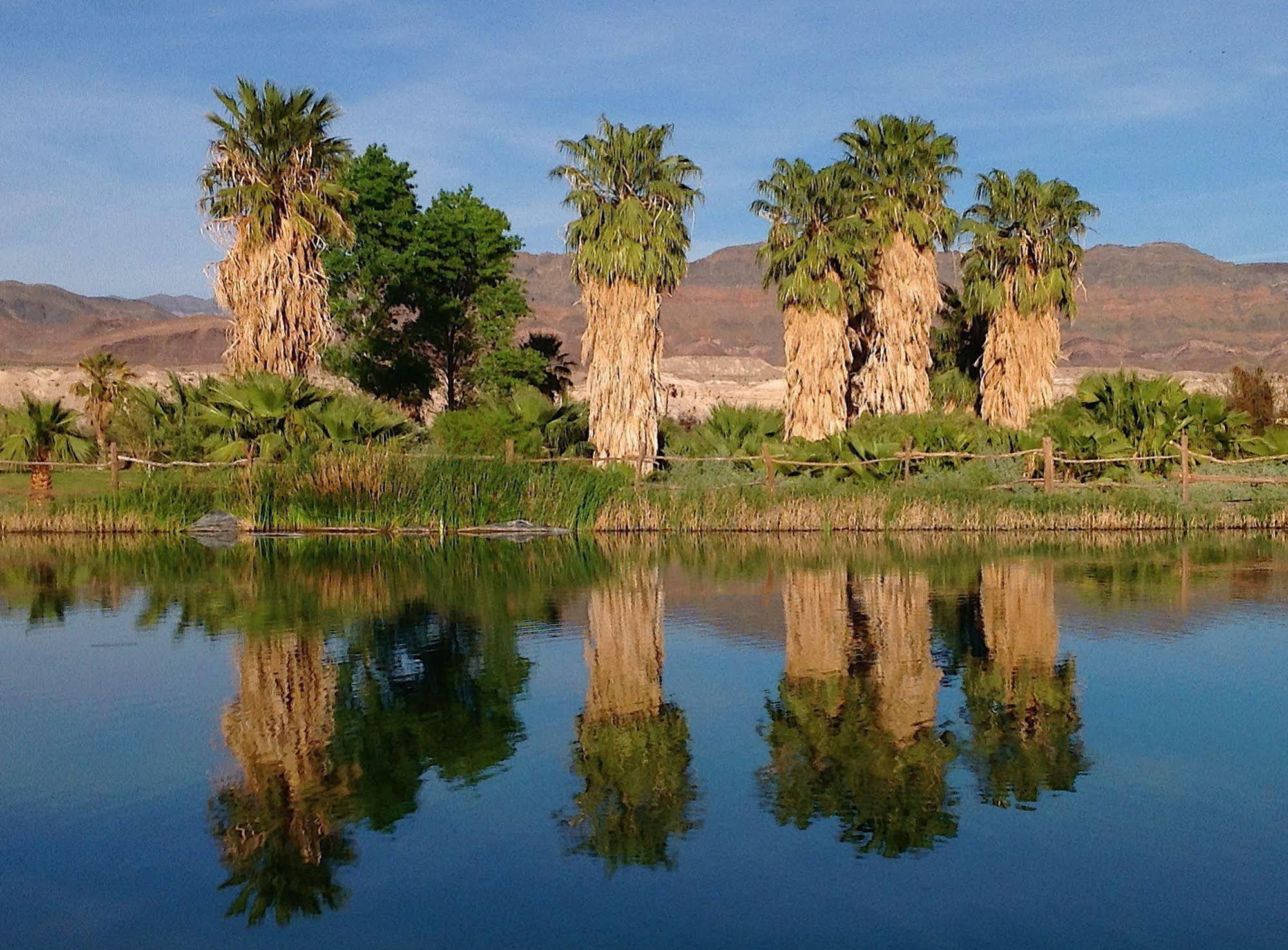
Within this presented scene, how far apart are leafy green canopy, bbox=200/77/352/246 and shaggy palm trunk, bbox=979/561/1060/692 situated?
19.4 m

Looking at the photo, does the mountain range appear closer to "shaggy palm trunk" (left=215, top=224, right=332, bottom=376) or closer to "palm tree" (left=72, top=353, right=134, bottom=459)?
"palm tree" (left=72, top=353, right=134, bottom=459)

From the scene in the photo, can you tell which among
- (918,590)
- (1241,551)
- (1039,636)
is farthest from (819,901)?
(1241,551)

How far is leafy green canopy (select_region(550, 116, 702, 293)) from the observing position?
32.4m

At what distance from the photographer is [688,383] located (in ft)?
309

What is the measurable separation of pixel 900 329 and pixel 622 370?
900cm

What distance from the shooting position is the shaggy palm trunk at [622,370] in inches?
1288

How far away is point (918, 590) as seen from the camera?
16391mm

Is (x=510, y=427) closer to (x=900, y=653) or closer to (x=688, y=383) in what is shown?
(x=900, y=653)

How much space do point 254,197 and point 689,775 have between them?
26278mm

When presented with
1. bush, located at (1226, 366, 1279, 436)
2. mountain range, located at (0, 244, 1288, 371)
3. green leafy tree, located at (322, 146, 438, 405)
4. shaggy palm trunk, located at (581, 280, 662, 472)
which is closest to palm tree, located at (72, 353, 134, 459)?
green leafy tree, located at (322, 146, 438, 405)

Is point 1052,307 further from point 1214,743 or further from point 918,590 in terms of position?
point 1214,743

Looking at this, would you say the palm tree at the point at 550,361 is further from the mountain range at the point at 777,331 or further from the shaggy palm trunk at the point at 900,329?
the mountain range at the point at 777,331

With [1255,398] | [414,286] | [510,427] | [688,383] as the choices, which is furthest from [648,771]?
[688,383]

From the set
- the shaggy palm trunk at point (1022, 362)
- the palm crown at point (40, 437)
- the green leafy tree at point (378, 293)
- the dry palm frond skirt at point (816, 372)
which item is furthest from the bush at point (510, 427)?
the shaggy palm trunk at point (1022, 362)
